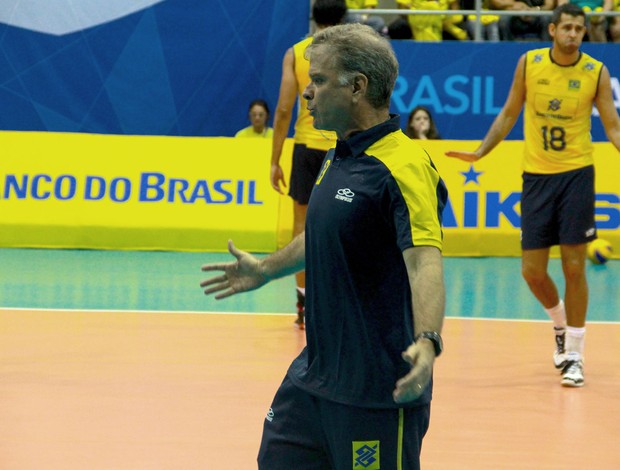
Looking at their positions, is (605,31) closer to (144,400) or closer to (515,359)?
(515,359)

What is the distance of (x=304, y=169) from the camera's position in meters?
9.02

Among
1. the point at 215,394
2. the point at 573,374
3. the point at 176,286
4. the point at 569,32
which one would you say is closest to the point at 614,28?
the point at 176,286

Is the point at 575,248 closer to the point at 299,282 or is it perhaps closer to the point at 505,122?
the point at 505,122

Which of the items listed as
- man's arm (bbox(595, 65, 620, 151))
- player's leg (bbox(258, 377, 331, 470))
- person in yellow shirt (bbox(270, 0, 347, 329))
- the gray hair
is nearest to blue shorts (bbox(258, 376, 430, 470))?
player's leg (bbox(258, 377, 331, 470))

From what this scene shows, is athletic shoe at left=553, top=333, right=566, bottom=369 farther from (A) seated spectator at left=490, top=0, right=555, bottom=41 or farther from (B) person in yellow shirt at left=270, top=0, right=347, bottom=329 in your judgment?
(A) seated spectator at left=490, top=0, right=555, bottom=41

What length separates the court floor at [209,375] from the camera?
6.02m

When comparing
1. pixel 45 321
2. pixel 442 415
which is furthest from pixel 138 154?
pixel 442 415

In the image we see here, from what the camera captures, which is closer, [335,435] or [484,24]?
[335,435]

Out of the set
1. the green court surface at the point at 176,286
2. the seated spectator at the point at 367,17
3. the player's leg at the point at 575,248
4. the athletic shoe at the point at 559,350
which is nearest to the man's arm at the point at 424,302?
the player's leg at the point at 575,248

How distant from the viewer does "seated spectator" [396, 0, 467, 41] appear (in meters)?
15.6

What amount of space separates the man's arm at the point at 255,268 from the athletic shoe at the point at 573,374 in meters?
3.92

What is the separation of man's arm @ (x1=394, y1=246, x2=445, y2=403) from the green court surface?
6.41 meters

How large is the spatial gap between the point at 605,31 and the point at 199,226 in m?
6.31

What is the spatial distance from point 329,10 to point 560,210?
226 cm
